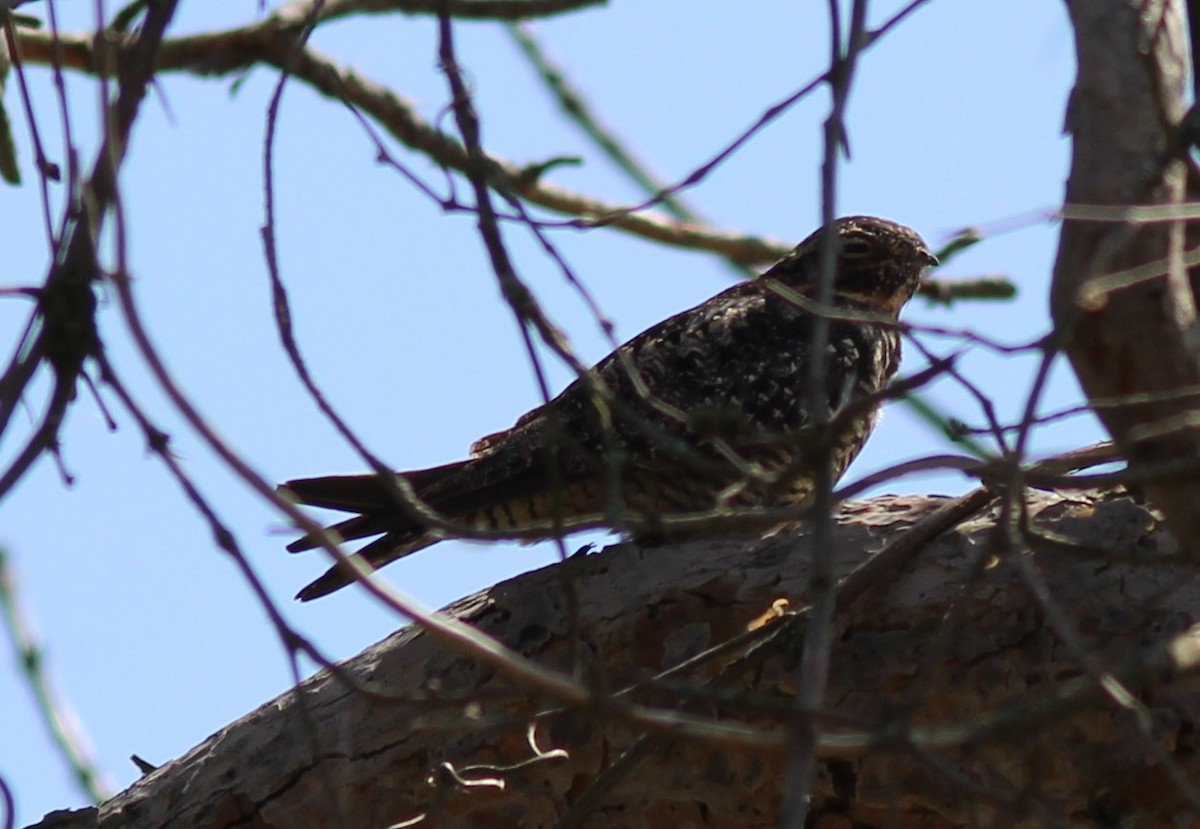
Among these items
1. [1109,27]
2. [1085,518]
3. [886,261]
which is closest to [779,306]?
[886,261]

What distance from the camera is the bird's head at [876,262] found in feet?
20.0

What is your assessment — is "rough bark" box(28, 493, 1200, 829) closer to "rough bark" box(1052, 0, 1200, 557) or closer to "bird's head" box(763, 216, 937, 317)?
"rough bark" box(1052, 0, 1200, 557)

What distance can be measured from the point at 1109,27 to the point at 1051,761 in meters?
1.93

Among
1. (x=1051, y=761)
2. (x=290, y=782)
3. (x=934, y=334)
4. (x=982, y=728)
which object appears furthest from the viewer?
(x=290, y=782)

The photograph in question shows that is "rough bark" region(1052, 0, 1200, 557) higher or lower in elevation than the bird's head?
lower

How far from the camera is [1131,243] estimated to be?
7.91 feet

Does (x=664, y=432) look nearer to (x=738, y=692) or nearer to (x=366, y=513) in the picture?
(x=366, y=513)

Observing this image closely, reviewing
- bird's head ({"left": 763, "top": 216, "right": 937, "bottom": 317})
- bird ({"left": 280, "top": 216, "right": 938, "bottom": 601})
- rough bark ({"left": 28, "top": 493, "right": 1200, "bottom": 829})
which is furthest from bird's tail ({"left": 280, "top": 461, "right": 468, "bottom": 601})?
bird's head ({"left": 763, "top": 216, "right": 937, "bottom": 317})

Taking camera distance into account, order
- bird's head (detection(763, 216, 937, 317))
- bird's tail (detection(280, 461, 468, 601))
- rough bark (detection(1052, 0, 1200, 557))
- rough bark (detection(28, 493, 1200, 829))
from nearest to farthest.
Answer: rough bark (detection(1052, 0, 1200, 557)), rough bark (detection(28, 493, 1200, 829)), bird's tail (detection(280, 461, 468, 601)), bird's head (detection(763, 216, 937, 317))

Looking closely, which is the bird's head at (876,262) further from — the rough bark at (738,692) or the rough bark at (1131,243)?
the rough bark at (1131,243)

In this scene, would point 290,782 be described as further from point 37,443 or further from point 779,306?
point 779,306

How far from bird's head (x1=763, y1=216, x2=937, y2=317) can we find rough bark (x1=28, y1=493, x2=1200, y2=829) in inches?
82.8

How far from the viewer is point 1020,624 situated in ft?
12.5

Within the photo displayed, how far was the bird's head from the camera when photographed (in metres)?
6.11
